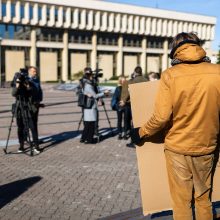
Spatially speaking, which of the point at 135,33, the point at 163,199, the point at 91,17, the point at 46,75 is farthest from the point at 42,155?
the point at 135,33

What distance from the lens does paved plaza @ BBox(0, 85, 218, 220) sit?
5.04m

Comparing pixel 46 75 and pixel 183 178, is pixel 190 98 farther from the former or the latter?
pixel 46 75

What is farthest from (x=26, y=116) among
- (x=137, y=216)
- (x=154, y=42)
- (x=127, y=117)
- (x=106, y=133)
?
(x=154, y=42)

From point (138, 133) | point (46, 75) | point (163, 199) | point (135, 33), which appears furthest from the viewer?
point (135, 33)

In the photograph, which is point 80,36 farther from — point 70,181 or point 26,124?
point 70,181

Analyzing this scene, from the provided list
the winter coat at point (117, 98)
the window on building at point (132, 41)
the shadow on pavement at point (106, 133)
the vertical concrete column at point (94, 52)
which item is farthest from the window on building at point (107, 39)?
the winter coat at point (117, 98)

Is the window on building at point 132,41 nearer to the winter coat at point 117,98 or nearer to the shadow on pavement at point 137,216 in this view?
the winter coat at point 117,98

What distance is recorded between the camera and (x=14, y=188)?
19.8 feet

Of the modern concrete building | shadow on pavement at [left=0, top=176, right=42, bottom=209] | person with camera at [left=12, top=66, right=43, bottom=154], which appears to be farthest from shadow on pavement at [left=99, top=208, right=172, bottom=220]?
the modern concrete building

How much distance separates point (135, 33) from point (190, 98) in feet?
252

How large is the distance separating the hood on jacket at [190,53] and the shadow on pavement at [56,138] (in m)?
6.08

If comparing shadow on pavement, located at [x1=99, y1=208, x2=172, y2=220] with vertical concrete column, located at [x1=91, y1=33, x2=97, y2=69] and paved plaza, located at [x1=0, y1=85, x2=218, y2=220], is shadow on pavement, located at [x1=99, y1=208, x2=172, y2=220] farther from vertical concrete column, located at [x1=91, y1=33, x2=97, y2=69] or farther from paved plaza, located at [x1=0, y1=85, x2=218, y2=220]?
vertical concrete column, located at [x1=91, y1=33, x2=97, y2=69]

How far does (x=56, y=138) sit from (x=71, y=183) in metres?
4.18

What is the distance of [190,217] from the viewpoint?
141 inches
